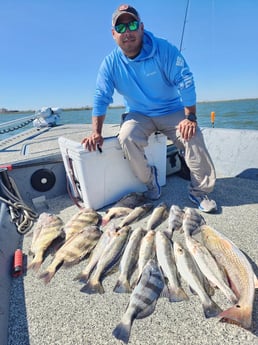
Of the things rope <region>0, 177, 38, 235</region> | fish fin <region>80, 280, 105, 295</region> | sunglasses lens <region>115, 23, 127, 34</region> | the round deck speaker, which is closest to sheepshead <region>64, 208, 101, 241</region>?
rope <region>0, 177, 38, 235</region>

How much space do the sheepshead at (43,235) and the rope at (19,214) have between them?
0.14 metres

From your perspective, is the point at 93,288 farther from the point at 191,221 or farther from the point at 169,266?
the point at 191,221

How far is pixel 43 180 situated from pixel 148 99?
5.23 feet

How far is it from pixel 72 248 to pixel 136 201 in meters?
0.95

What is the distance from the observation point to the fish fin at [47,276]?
169 cm

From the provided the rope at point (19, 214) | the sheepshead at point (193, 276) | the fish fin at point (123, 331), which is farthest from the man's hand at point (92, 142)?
the fish fin at point (123, 331)

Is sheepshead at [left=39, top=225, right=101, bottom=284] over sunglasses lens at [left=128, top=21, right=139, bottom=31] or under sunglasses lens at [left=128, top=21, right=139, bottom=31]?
under

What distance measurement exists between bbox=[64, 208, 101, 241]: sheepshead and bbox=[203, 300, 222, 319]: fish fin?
1.25 m

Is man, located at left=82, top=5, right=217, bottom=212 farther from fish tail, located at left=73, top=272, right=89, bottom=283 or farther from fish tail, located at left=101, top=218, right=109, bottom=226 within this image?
fish tail, located at left=73, top=272, right=89, bottom=283

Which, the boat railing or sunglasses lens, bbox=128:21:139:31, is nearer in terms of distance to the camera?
sunglasses lens, bbox=128:21:139:31

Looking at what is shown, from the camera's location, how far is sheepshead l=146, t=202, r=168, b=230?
2225 millimetres

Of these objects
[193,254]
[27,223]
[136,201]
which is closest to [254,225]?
[193,254]

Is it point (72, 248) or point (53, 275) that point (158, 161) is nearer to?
point (72, 248)

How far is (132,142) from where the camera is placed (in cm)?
251
